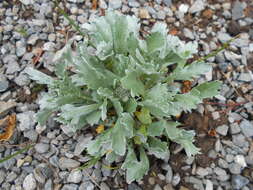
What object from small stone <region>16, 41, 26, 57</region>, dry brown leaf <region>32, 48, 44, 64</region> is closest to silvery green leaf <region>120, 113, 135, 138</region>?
dry brown leaf <region>32, 48, 44, 64</region>

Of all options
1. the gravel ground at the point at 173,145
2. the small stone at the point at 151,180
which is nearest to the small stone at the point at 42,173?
the gravel ground at the point at 173,145

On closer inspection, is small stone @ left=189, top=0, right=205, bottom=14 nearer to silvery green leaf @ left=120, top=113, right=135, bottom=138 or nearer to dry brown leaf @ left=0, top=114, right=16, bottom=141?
silvery green leaf @ left=120, top=113, right=135, bottom=138

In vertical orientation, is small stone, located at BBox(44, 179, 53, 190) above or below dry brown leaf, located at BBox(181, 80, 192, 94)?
below

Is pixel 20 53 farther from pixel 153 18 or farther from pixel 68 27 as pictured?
pixel 153 18

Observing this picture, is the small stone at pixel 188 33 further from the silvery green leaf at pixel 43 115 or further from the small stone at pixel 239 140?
the silvery green leaf at pixel 43 115

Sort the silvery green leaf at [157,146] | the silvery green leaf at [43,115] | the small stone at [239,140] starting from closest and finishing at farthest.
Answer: the silvery green leaf at [157,146] < the silvery green leaf at [43,115] < the small stone at [239,140]

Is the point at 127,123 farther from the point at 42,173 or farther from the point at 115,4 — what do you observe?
the point at 115,4
